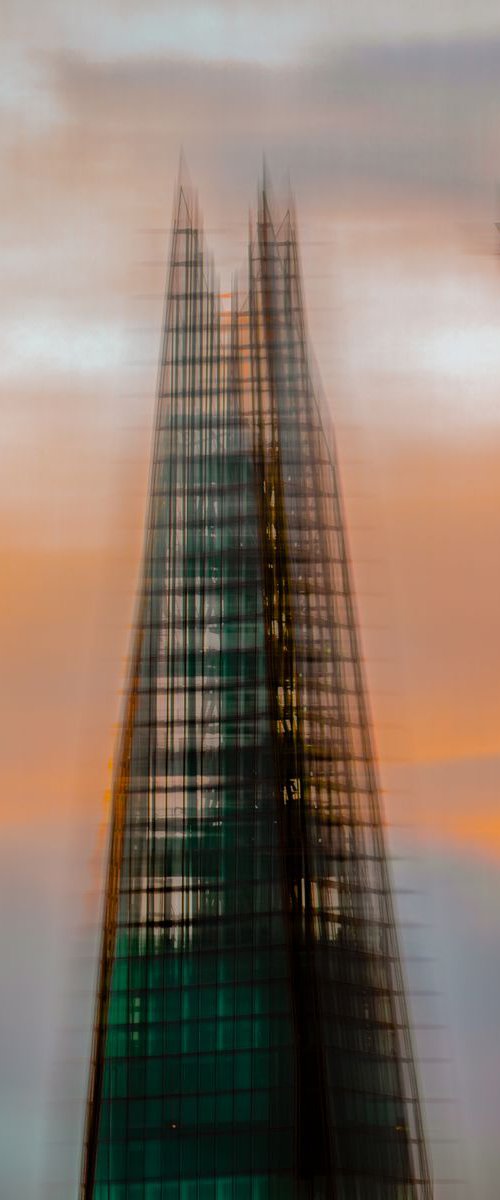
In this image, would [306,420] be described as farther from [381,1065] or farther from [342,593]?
[381,1065]

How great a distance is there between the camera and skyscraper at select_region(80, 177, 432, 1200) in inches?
945

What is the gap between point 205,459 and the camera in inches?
1105

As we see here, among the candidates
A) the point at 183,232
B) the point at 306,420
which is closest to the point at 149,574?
the point at 306,420

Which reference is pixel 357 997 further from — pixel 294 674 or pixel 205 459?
pixel 205 459

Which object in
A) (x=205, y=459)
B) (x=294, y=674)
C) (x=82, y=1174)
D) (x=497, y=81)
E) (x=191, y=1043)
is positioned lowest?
(x=82, y=1174)

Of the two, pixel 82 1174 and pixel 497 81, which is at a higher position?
pixel 497 81

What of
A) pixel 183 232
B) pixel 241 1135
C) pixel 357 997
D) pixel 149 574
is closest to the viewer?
pixel 241 1135

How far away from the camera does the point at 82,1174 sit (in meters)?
24.1

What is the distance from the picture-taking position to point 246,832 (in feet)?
84.2

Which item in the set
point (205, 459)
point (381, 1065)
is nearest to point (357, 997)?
point (381, 1065)

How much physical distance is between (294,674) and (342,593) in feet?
9.86

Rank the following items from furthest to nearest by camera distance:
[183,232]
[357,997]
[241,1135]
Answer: [183,232] → [357,997] → [241,1135]

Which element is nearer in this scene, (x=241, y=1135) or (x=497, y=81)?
(x=241, y=1135)

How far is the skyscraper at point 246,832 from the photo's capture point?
78.7 ft
